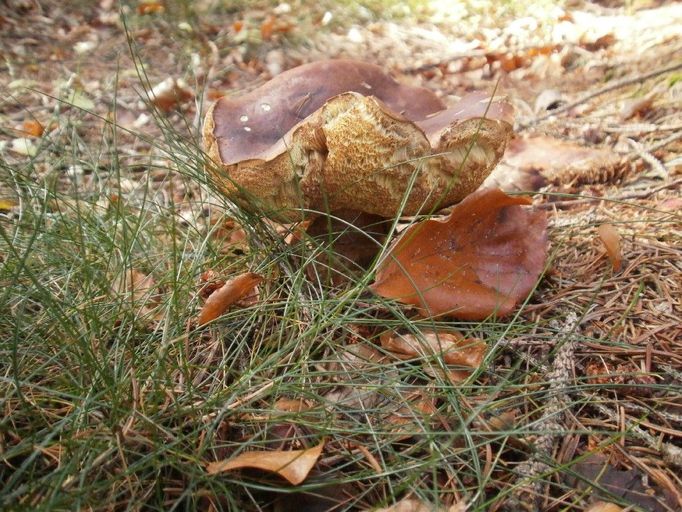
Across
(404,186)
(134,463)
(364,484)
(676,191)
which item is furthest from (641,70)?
(134,463)

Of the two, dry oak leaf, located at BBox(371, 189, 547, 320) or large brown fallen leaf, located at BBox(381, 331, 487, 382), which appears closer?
large brown fallen leaf, located at BBox(381, 331, 487, 382)

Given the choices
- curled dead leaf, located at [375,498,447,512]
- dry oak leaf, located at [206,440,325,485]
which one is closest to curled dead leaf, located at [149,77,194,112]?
dry oak leaf, located at [206,440,325,485]

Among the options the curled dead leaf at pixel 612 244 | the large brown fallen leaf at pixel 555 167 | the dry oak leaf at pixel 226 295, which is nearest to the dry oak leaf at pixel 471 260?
the curled dead leaf at pixel 612 244

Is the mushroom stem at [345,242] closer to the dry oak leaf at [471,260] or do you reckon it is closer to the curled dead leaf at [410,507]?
the dry oak leaf at [471,260]

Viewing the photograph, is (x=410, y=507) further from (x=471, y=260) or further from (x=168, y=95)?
(x=168, y=95)

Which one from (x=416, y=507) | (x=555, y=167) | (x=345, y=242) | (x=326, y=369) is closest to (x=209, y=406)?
(x=326, y=369)

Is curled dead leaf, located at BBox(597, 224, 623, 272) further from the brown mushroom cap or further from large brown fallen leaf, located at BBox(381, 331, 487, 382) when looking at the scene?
large brown fallen leaf, located at BBox(381, 331, 487, 382)
